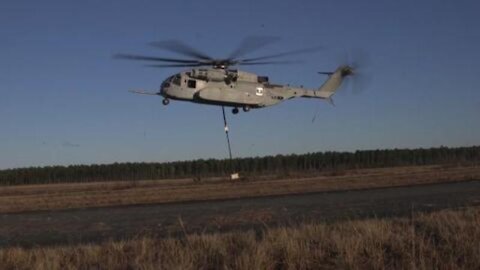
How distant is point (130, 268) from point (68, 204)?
29586mm

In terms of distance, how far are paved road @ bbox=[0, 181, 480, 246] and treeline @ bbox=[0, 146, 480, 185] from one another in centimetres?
9156

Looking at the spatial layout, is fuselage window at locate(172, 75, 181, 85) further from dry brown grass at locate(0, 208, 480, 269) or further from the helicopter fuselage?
dry brown grass at locate(0, 208, 480, 269)

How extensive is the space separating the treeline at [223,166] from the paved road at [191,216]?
91.6 m

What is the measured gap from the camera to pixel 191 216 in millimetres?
27891

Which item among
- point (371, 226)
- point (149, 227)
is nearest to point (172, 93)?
point (149, 227)

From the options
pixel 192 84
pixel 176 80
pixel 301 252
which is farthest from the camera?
pixel 192 84

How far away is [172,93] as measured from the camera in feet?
145

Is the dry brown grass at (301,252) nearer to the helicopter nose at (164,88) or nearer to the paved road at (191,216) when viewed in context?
Result: the paved road at (191,216)

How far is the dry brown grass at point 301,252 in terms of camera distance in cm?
1142

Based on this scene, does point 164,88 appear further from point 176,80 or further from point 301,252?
point 301,252

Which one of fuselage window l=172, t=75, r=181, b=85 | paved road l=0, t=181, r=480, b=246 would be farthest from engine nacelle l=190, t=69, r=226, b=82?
paved road l=0, t=181, r=480, b=246

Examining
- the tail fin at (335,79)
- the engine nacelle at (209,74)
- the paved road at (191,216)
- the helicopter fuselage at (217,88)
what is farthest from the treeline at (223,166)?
the paved road at (191,216)

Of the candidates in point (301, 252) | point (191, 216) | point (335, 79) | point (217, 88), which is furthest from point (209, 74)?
point (301, 252)

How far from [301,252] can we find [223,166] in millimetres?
128568
